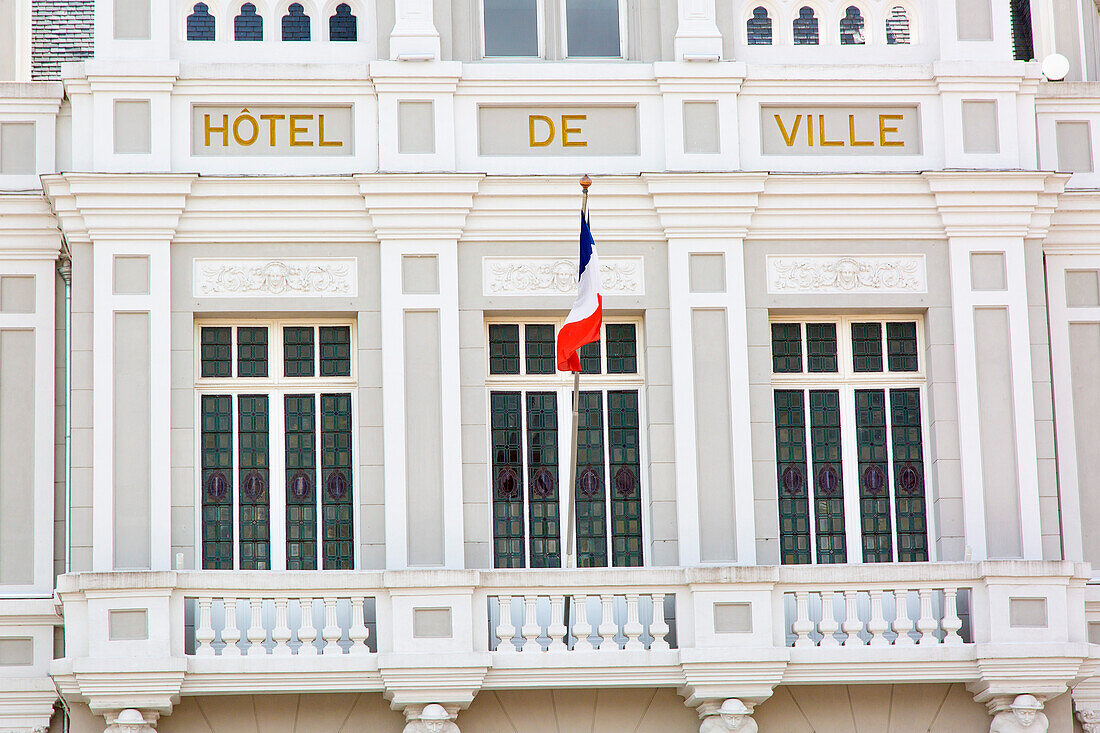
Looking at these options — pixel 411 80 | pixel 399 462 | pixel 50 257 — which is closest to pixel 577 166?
pixel 411 80

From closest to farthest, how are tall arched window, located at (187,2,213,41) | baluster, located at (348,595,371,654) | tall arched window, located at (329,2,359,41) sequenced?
baluster, located at (348,595,371,654), tall arched window, located at (187,2,213,41), tall arched window, located at (329,2,359,41)

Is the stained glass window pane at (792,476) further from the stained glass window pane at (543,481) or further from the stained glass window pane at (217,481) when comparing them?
the stained glass window pane at (217,481)

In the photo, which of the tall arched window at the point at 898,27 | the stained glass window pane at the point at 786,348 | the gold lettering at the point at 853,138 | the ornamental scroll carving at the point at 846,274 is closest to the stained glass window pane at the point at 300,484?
the stained glass window pane at the point at 786,348

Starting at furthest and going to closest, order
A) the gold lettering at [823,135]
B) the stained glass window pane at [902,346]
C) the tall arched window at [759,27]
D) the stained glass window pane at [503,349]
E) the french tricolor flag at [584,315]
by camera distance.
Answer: the tall arched window at [759,27], the gold lettering at [823,135], the stained glass window pane at [902,346], the stained glass window pane at [503,349], the french tricolor flag at [584,315]

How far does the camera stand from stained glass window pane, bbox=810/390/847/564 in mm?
23500

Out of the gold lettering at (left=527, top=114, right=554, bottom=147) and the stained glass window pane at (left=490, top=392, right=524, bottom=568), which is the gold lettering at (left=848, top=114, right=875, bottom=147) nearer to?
the gold lettering at (left=527, top=114, right=554, bottom=147)

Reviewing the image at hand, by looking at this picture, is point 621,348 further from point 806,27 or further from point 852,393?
point 806,27

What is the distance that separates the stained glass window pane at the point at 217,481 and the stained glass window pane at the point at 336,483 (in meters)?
0.95

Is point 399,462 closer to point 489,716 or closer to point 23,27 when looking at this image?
point 489,716

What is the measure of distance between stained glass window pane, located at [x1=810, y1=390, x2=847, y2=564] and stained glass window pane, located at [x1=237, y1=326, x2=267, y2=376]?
18.9 feet

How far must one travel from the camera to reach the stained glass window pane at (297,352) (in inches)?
928

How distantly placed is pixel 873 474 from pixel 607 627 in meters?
3.51

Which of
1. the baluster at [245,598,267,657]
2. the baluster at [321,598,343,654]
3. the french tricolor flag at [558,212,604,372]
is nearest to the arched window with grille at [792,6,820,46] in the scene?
the french tricolor flag at [558,212,604,372]

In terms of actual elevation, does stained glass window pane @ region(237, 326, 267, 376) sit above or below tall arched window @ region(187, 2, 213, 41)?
below
